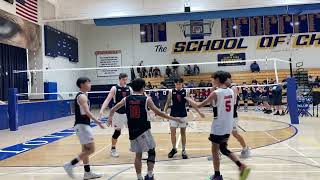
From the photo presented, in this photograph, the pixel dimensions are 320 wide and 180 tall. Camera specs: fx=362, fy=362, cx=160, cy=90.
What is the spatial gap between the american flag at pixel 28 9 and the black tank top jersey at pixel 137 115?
14.3 metres

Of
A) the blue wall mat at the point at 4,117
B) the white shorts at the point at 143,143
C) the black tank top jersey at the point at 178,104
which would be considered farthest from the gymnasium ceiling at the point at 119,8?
the white shorts at the point at 143,143

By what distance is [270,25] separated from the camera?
82.1 feet

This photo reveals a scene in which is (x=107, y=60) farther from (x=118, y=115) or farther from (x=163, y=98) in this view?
(x=118, y=115)

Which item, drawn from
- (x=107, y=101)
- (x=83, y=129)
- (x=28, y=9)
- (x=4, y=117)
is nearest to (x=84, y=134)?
(x=83, y=129)

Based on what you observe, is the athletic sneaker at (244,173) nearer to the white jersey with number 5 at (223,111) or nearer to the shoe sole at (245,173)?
the shoe sole at (245,173)

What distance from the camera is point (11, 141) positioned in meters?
10.2

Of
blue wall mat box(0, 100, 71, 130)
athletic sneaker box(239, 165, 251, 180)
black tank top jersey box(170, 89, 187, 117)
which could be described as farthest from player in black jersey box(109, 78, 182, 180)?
blue wall mat box(0, 100, 71, 130)

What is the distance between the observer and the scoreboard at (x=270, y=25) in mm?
24688

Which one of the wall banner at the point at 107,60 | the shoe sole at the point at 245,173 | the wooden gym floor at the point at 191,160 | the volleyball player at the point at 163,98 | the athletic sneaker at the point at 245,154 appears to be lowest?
the wooden gym floor at the point at 191,160

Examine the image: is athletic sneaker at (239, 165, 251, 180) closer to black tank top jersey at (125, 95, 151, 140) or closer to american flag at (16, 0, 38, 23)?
black tank top jersey at (125, 95, 151, 140)

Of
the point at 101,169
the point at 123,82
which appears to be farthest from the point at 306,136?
the point at 101,169

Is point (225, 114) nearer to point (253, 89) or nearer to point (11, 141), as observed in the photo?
point (11, 141)

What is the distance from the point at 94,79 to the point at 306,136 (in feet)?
63.3

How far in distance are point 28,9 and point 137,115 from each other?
50.8ft
